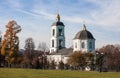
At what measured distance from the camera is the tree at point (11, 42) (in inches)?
2891

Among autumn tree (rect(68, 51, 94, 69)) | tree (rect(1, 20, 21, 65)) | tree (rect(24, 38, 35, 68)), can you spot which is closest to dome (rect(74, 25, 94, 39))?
tree (rect(24, 38, 35, 68))

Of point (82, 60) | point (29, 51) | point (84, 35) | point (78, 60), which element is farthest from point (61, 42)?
point (82, 60)

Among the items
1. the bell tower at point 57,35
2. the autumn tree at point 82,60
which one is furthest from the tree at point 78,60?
the bell tower at point 57,35

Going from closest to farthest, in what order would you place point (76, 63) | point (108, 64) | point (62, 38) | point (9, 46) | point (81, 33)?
point (9, 46) < point (76, 63) < point (108, 64) < point (81, 33) < point (62, 38)

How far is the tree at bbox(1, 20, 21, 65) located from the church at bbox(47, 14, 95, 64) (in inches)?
1945

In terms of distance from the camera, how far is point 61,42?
136875mm

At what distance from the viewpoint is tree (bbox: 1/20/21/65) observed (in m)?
73.4

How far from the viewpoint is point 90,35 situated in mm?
123000

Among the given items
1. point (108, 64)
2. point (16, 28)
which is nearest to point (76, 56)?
point (108, 64)

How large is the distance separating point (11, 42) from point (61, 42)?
63.7 m

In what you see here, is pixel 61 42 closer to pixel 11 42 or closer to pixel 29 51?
pixel 29 51

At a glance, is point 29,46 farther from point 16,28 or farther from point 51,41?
point 16,28

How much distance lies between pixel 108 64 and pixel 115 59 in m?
2.93

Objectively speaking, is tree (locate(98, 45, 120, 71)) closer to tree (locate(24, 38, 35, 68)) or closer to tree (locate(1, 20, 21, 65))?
tree (locate(24, 38, 35, 68))
